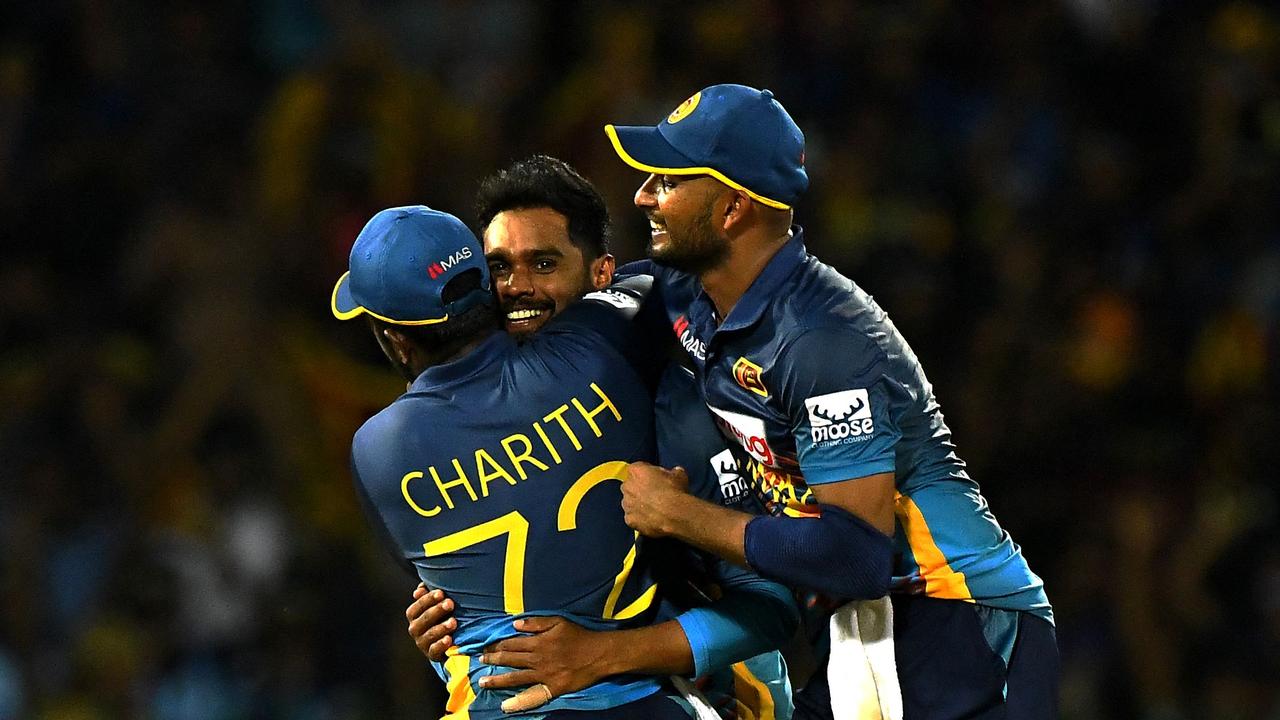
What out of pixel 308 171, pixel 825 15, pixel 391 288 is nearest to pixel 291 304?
Result: pixel 308 171

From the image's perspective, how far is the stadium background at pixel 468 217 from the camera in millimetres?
7117

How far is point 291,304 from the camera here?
7.79 metres

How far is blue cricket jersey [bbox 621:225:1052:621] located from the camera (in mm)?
3227

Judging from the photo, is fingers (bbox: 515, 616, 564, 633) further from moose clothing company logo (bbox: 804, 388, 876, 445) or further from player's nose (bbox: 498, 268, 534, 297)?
player's nose (bbox: 498, 268, 534, 297)

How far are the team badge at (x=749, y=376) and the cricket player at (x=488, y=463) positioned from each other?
245 mm

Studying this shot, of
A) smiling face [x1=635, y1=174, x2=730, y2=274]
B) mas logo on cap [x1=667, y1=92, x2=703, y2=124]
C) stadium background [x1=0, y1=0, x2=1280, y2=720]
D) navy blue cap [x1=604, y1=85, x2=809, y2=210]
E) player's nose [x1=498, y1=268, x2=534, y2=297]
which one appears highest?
mas logo on cap [x1=667, y1=92, x2=703, y2=124]

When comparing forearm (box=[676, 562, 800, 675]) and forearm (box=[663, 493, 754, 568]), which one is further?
forearm (box=[676, 562, 800, 675])

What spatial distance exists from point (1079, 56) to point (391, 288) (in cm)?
648

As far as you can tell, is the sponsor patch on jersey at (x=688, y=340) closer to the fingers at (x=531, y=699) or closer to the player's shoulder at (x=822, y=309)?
the player's shoulder at (x=822, y=309)

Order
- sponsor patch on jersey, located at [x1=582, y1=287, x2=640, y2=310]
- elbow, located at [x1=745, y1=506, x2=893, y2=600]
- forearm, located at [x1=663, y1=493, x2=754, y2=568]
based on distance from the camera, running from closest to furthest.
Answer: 1. elbow, located at [x1=745, y1=506, x2=893, y2=600]
2. forearm, located at [x1=663, y1=493, x2=754, y2=568]
3. sponsor patch on jersey, located at [x1=582, y1=287, x2=640, y2=310]

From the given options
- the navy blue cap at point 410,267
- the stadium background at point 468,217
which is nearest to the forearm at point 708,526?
the navy blue cap at point 410,267

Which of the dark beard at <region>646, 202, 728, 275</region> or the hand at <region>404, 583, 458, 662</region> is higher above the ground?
the dark beard at <region>646, 202, 728, 275</region>

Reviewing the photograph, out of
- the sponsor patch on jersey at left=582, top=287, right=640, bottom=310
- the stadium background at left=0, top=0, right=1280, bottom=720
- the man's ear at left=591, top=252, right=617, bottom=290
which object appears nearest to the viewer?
the sponsor patch on jersey at left=582, top=287, right=640, bottom=310

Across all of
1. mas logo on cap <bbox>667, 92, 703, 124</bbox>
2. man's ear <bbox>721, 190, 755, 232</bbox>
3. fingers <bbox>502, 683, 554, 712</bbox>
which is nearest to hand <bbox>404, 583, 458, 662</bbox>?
fingers <bbox>502, 683, 554, 712</bbox>
